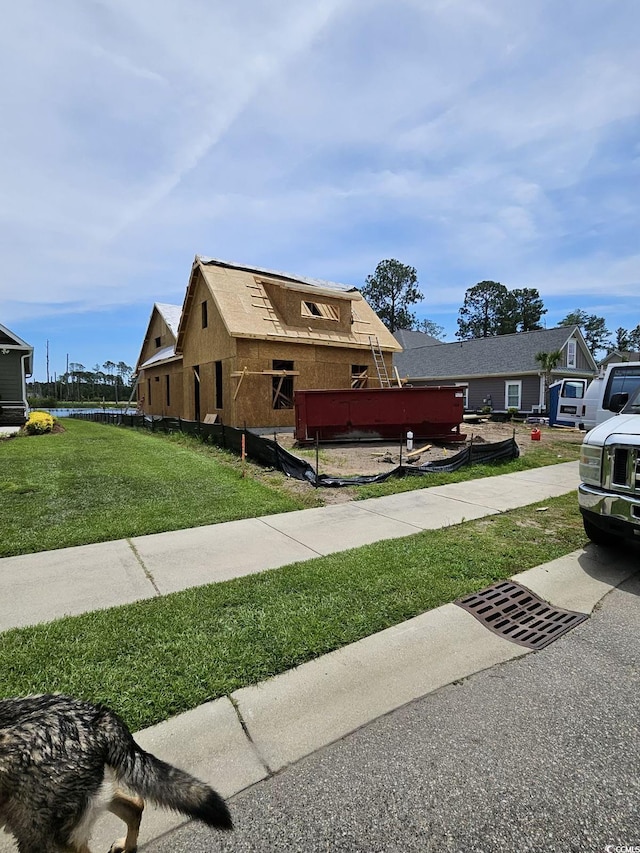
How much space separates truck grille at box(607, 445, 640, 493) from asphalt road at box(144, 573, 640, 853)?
222 cm

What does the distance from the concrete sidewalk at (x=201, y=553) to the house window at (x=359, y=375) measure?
1066 centimetres

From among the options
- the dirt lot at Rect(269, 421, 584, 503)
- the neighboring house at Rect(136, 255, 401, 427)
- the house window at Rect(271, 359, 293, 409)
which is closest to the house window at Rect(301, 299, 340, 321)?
the neighboring house at Rect(136, 255, 401, 427)

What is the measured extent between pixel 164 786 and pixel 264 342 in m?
14.7

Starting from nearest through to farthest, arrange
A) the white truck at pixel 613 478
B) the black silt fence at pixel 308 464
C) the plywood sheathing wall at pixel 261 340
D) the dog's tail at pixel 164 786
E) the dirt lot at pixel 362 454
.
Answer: the dog's tail at pixel 164 786 < the white truck at pixel 613 478 < the black silt fence at pixel 308 464 < the dirt lot at pixel 362 454 < the plywood sheathing wall at pixel 261 340

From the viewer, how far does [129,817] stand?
5.79 feet

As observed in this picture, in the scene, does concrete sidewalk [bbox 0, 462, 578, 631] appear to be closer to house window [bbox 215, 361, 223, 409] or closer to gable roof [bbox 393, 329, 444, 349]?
house window [bbox 215, 361, 223, 409]

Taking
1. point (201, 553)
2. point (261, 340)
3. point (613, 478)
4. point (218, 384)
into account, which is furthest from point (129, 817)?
point (218, 384)

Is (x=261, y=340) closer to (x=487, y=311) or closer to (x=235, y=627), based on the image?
(x=235, y=627)

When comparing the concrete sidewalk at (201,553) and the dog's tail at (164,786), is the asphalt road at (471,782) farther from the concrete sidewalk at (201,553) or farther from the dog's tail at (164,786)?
the concrete sidewalk at (201,553)

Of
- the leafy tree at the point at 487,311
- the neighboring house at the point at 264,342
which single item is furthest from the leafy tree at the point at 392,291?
the neighboring house at the point at 264,342

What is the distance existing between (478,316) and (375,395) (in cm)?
5798

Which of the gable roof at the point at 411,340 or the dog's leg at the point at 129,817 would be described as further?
the gable roof at the point at 411,340

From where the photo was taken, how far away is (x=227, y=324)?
48.6ft

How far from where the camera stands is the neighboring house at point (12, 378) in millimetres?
17953
